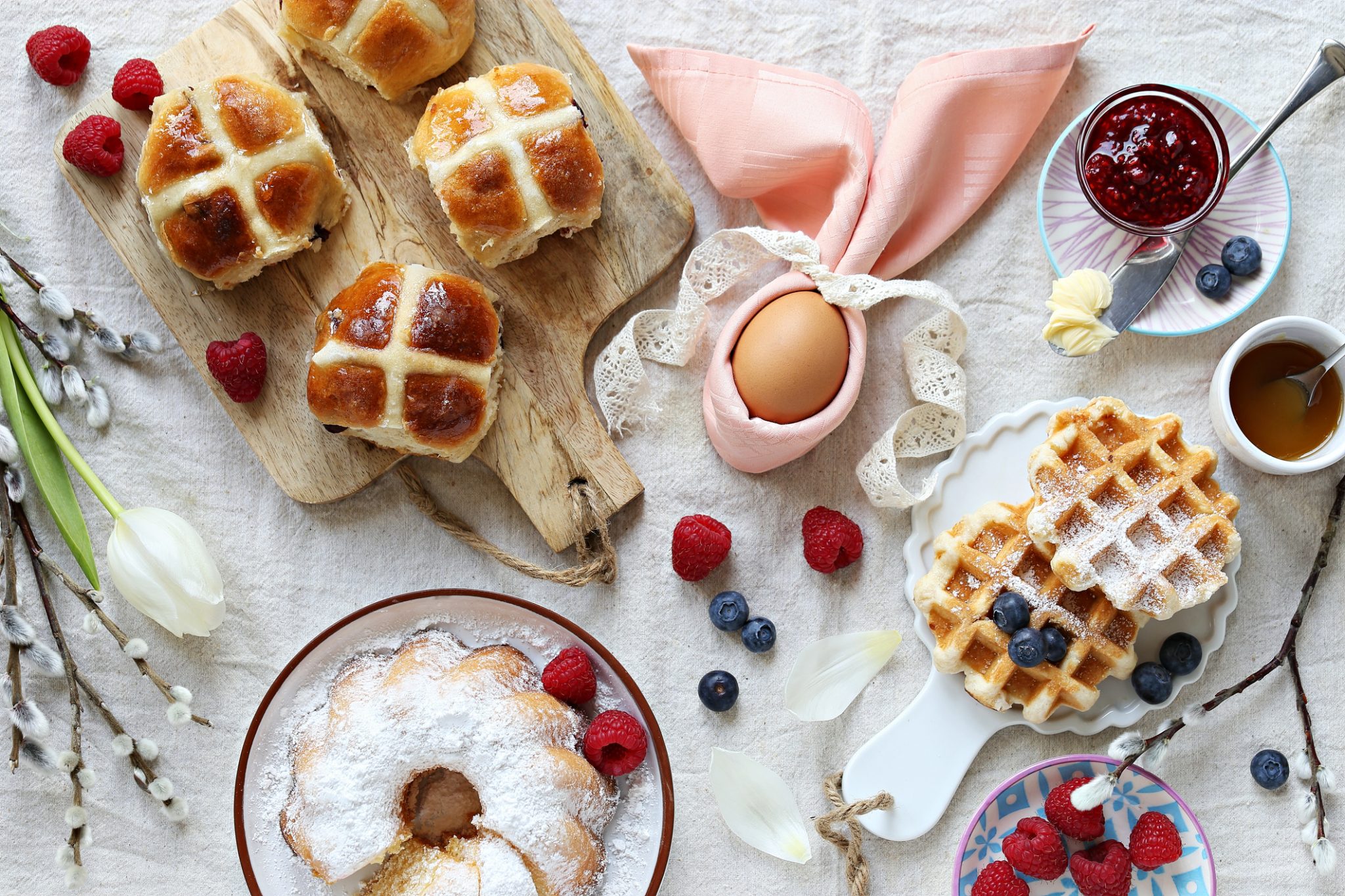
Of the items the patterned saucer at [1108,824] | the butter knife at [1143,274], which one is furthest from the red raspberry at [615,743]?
the butter knife at [1143,274]

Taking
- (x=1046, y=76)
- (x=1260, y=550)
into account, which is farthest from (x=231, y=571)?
(x=1260, y=550)

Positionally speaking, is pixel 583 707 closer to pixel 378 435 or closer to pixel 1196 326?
pixel 378 435

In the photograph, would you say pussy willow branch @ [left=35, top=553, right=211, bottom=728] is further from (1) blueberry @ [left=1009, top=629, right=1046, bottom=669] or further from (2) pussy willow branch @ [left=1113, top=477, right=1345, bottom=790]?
(2) pussy willow branch @ [left=1113, top=477, right=1345, bottom=790]

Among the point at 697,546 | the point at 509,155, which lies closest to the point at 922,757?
the point at 697,546

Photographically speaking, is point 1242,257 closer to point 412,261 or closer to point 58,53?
point 412,261

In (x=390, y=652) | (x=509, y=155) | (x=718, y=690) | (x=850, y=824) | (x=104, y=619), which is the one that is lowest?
(x=850, y=824)

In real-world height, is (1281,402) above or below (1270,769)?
above

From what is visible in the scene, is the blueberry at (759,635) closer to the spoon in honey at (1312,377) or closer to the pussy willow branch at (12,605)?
the spoon in honey at (1312,377)
